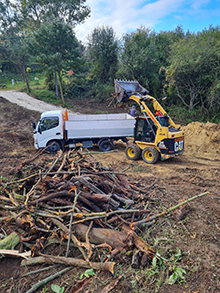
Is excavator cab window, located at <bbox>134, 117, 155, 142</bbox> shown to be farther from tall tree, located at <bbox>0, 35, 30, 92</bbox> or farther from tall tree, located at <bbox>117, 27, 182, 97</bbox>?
tall tree, located at <bbox>0, 35, 30, 92</bbox>

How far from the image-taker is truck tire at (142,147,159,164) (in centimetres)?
901

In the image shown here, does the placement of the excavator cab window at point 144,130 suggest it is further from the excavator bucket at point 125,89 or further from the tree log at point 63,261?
the tree log at point 63,261

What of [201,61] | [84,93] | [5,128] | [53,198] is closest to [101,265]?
[53,198]

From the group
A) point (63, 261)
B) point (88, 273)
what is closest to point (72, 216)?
point (63, 261)

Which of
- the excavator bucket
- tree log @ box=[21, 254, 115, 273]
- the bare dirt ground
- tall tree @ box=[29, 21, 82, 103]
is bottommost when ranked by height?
the bare dirt ground

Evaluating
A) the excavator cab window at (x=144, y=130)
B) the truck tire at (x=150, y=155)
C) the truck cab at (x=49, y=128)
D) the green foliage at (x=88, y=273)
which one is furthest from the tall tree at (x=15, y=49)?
the green foliage at (x=88, y=273)

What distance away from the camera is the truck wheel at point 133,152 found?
31.7ft

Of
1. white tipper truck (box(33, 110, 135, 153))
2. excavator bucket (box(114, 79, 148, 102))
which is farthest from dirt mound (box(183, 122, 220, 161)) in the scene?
excavator bucket (box(114, 79, 148, 102))

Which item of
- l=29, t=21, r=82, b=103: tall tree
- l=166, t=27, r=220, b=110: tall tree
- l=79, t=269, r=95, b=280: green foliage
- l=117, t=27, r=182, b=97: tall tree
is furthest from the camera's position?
l=117, t=27, r=182, b=97: tall tree

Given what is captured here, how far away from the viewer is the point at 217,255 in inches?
140

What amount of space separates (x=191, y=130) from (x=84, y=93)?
15.8 m

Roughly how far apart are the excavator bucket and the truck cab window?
3658 mm

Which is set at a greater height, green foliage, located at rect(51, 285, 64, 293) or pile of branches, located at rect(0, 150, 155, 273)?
pile of branches, located at rect(0, 150, 155, 273)

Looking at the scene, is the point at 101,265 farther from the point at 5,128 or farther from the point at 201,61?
the point at 201,61
